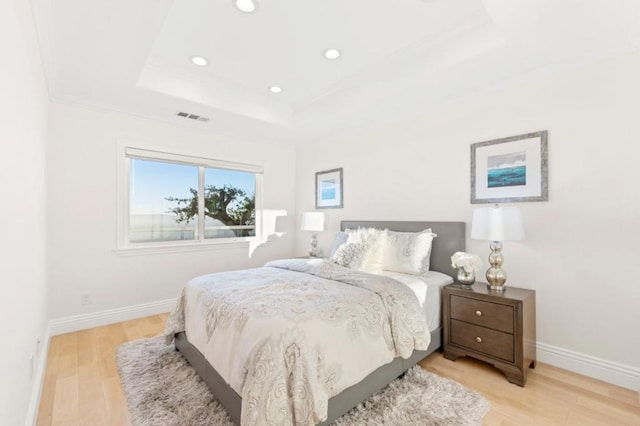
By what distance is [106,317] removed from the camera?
3.23m

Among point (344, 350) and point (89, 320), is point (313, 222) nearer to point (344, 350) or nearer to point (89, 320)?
point (344, 350)

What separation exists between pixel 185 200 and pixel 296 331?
10.1ft

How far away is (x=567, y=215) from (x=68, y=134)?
4716mm

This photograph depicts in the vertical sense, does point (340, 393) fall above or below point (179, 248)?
below

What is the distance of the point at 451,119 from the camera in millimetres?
3037

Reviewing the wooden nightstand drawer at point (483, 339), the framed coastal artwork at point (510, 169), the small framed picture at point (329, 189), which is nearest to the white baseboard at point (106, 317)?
the small framed picture at point (329, 189)

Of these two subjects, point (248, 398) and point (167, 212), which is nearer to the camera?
point (248, 398)

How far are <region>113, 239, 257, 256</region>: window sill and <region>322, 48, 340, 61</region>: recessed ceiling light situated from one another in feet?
9.23

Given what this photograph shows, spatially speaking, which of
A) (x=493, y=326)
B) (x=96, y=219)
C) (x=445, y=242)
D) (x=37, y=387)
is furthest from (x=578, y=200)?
(x=96, y=219)

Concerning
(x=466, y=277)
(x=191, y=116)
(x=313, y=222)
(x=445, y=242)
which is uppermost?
(x=191, y=116)

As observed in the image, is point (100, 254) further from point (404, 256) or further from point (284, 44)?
point (404, 256)

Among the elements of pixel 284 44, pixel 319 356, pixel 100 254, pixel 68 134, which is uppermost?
pixel 284 44

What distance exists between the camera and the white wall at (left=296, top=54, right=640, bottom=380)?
2.11 m

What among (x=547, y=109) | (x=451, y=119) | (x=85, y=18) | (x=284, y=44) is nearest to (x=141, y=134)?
(x=85, y=18)
